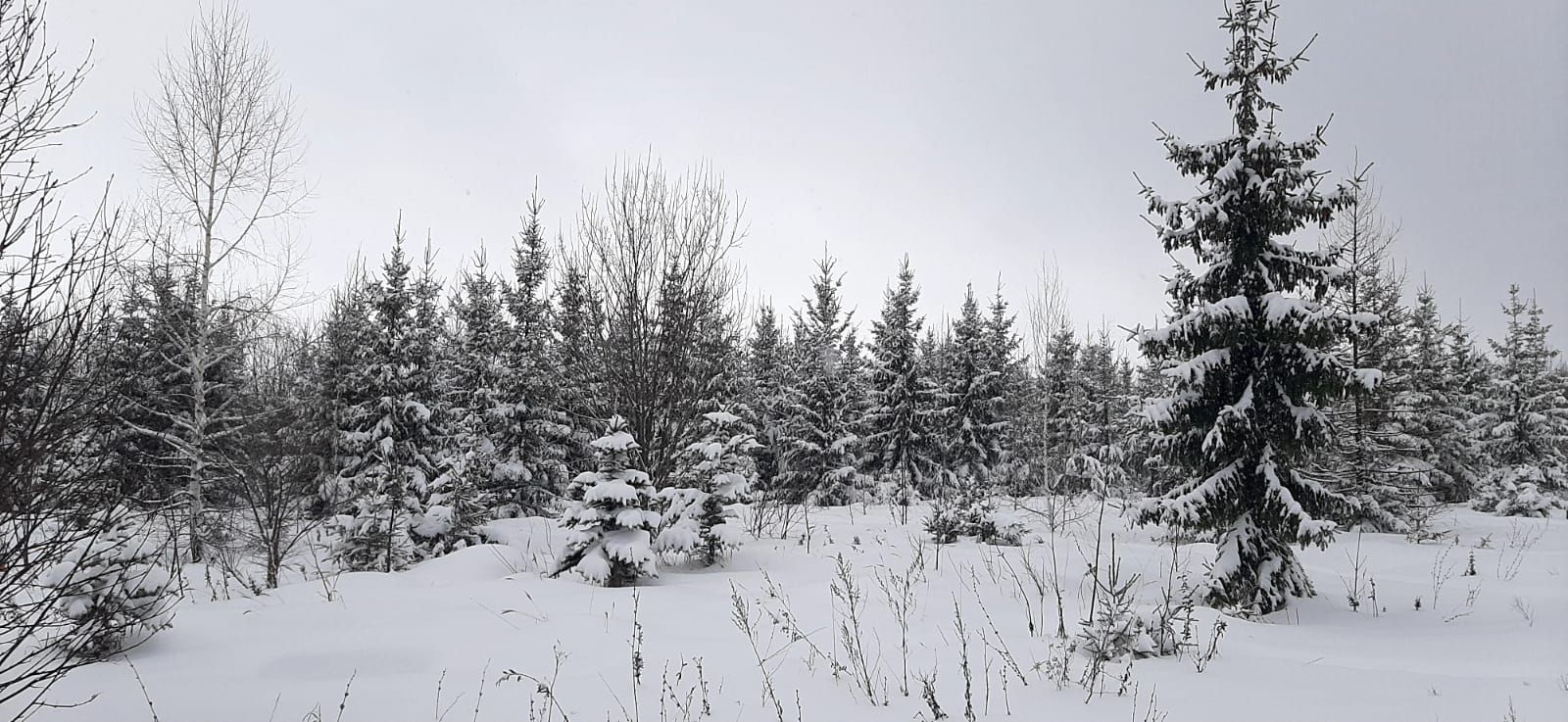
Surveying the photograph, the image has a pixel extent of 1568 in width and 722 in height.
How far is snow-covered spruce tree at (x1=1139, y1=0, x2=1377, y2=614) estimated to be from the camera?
772 cm

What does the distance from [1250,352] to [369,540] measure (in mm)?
15295

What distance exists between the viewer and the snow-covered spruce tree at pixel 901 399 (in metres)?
25.8

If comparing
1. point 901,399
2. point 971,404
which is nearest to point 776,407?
point 901,399

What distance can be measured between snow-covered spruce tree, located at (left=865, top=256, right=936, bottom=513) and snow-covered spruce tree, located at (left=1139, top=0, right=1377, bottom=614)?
56.8 feet

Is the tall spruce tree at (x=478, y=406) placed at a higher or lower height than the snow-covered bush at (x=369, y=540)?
higher

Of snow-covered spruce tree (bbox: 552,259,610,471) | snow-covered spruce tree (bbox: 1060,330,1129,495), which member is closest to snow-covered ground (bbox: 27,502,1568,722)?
snow-covered spruce tree (bbox: 552,259,610,471)

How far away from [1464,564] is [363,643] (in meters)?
14.1

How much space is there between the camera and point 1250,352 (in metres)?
8.12

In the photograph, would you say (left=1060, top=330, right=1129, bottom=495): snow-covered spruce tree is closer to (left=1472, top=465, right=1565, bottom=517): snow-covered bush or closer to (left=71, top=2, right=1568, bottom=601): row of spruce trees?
(left=71, top=2, right=1568, bottom=601): row of spruce trees

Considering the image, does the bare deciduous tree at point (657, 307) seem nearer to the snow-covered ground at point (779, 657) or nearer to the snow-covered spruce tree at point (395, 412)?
the snow-covered ground at point (779, 657)

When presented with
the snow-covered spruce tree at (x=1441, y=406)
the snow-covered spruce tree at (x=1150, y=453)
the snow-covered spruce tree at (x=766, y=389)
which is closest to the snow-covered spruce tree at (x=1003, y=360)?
the snow-covered spruce tree at (x=1150, y=453)

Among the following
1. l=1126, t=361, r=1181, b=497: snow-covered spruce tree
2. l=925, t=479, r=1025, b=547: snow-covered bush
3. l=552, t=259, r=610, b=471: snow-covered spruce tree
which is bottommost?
l=925, t=479, r=1025, b=547: snow-covered bush

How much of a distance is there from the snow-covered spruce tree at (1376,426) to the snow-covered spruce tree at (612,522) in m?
9.61

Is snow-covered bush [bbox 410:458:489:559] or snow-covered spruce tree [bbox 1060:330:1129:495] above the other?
snow-covered spruce tree [bbox 1060:330:1129:495]
